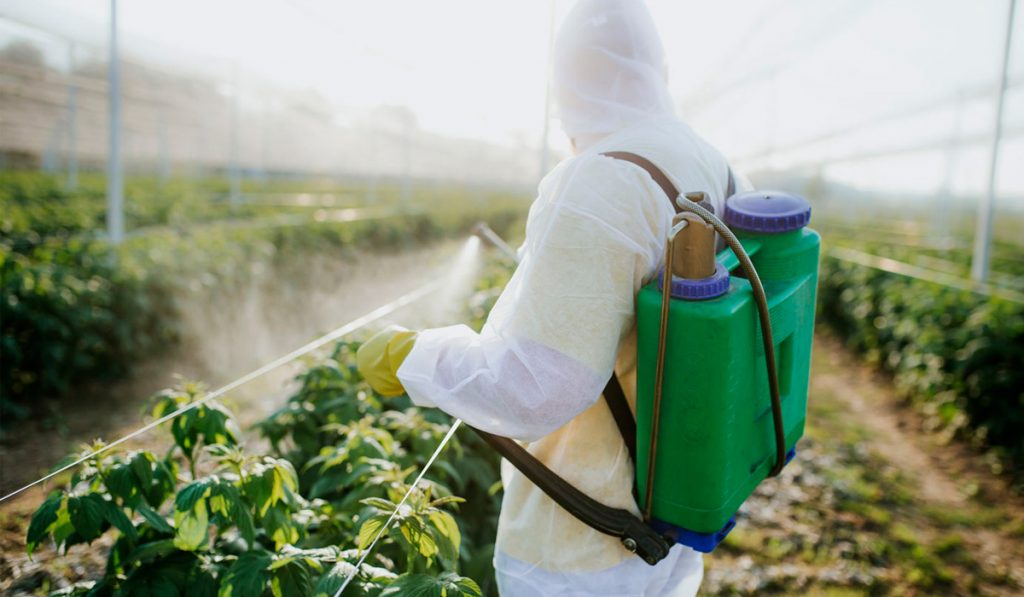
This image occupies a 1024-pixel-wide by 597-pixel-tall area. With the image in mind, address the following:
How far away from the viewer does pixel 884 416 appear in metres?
5.20

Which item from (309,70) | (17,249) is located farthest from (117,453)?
(309,70)

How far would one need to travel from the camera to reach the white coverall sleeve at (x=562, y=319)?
1.10 metres

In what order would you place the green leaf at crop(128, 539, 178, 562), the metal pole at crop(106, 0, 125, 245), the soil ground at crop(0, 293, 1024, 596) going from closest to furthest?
the green leaf at crop(128, 539, 178, 562)
the soil ground at crop(0, 293, 1024, 596)
the metal pole at crop(106, 0, 125, 245)

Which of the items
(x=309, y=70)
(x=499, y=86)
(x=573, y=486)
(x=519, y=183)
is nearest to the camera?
(x=573, y=486)

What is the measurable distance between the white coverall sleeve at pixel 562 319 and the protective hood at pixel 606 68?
1.04 ft

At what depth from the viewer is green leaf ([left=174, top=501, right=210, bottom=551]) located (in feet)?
4.40

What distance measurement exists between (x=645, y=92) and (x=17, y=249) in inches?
222

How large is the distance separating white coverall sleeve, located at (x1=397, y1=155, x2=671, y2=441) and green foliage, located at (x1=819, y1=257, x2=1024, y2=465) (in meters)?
4.02

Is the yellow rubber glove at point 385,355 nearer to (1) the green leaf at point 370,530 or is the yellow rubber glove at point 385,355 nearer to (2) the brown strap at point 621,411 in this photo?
(1) the green leaf at point 370,530

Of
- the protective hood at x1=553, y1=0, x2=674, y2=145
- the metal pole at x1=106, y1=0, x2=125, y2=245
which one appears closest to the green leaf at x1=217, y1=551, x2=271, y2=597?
the protective hood at x1=553, y1=0, x2=674, y2=145

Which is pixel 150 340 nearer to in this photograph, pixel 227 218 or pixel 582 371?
pixel 582 371

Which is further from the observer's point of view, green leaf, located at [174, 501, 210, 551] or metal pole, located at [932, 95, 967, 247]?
metal pole, located at [932, 95, 967, 247]

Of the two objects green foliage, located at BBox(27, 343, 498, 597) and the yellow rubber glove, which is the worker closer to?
the yellow rubber glove

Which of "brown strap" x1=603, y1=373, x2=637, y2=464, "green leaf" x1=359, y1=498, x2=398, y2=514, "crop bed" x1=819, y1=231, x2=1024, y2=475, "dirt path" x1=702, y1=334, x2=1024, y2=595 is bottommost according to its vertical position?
"dirt path" x1=702, y1=334, x2=1024, y2=595
